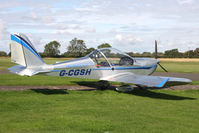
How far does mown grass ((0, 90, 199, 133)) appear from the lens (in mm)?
5590

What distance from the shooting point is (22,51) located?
10508 mm

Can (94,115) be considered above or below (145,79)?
below

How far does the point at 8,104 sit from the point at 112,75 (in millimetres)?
5514

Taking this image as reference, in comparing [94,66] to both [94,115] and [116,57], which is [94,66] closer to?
[116,57]

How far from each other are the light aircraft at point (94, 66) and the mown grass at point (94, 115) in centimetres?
139

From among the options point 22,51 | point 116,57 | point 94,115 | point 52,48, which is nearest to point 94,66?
point 116,57

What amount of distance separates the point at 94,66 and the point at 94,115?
16.7ft

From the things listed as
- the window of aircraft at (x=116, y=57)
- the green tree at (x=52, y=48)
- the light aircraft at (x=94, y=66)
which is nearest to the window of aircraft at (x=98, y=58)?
the light aircraft at (x=94, y=66)

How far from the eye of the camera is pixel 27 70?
10430mm

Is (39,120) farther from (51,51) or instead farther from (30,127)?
(51,51)

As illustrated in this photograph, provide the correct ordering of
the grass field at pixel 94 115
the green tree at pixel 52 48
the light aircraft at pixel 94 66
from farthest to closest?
the green tree at pixel 52 48 < the light aircraft at pixel 94 66 < the grass field at pixel 94 115

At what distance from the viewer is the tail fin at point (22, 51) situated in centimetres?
1050

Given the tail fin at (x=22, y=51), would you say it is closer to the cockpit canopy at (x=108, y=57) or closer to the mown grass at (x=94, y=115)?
the mown grass at (x=94, y=115)

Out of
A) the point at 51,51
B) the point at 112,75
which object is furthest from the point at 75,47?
the point at 112,75
